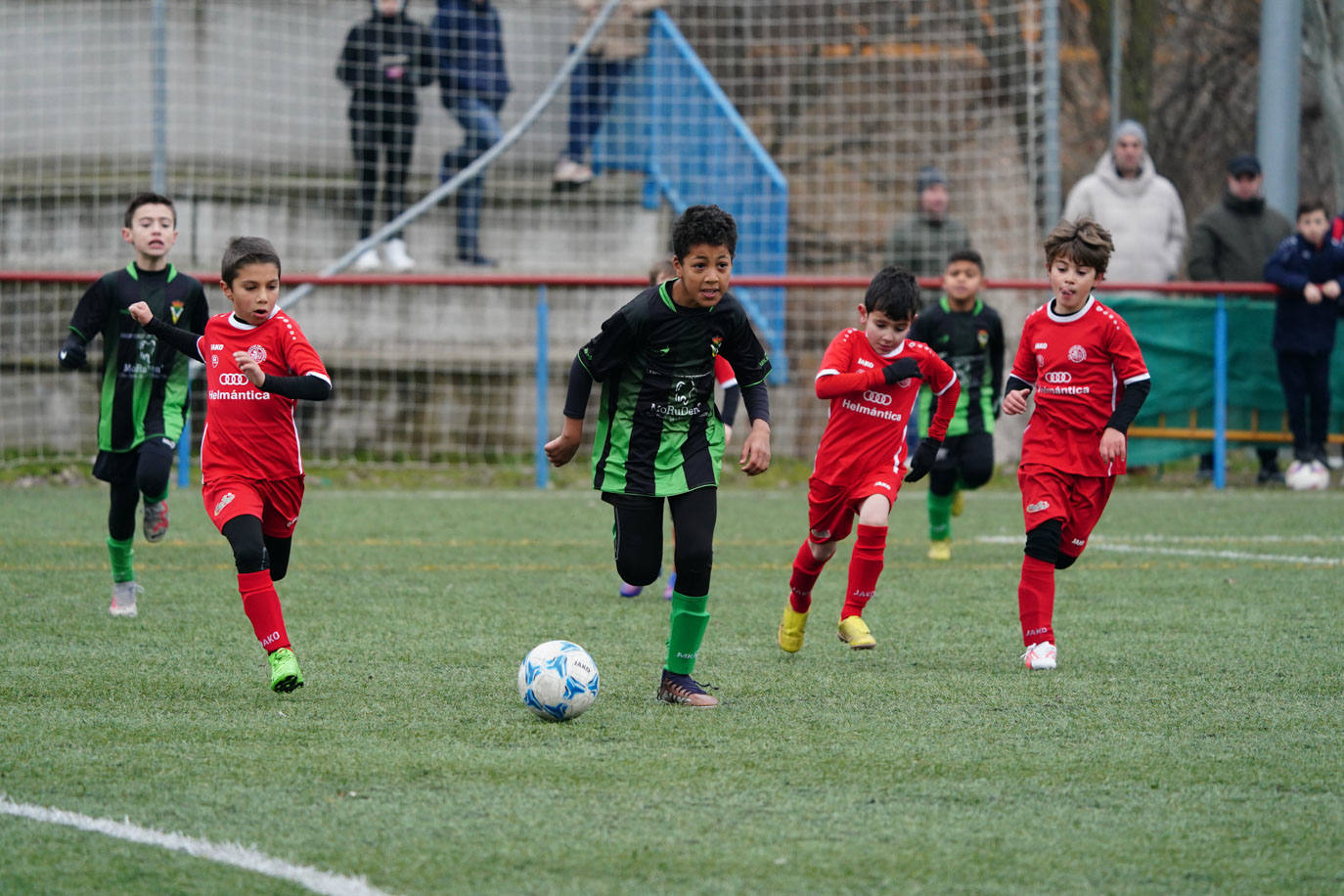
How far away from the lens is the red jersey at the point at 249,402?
5.53 meters

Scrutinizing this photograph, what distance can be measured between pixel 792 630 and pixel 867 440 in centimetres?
83

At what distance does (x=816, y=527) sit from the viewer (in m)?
6.28

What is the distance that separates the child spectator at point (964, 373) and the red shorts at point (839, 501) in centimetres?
231

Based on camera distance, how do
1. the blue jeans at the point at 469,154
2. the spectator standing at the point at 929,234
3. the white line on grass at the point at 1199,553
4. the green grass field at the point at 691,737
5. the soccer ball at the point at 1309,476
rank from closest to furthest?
the green grass field at the point at 691,737 → the white line on grass at the point at 1199,553 → the soccer ball at the point at 1309,476 → the spectator standing at the point at 929,234 → the blue jeans at the point at 469,154

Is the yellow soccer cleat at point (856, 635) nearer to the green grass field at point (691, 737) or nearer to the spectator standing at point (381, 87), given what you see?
the green grass field at point (691, 737)

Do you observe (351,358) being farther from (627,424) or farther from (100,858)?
(100,858)

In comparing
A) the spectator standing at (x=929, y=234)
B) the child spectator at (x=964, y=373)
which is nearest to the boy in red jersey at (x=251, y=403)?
the child spectator at (x=964, y=373)

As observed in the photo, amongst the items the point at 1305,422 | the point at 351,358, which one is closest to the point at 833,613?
the point at 1305,422

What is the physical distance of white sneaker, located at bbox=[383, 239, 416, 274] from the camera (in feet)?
45.8

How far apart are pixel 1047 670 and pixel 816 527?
3.57ft

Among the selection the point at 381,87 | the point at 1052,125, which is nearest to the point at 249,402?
the point at 381,87

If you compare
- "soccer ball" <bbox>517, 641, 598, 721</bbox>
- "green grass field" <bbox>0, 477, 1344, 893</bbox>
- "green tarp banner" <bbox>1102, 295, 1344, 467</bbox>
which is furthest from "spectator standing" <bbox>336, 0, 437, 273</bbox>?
"soccer ball" <bbox>517, 641, 598, 721</bbox>

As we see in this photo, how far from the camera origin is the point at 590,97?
1496 centimetres

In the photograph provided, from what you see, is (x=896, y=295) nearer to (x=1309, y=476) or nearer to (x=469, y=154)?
(x=1309, y=476)
